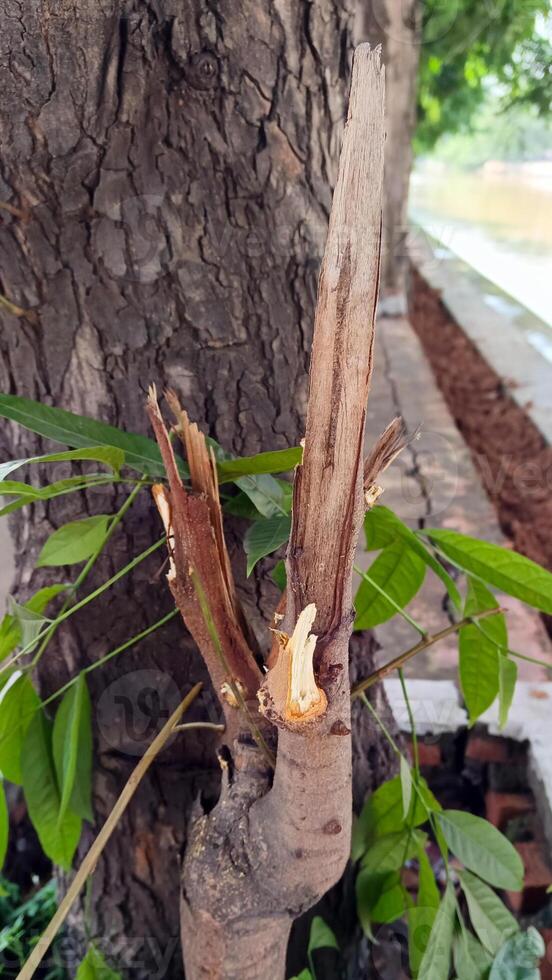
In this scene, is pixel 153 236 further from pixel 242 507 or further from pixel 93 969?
pixel 93 969

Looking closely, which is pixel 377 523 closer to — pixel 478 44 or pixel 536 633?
pixel 536 633

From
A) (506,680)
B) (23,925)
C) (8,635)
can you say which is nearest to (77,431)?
(8,635)

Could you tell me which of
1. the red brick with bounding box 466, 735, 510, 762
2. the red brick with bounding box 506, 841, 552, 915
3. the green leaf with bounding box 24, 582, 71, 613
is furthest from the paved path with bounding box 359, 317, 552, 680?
the green leaf with bounding box 24, 582, 71, 613

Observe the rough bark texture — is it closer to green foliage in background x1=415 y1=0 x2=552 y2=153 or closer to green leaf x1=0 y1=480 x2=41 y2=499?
green foliage in background x1=415 y1=0 x2=552 y2=153

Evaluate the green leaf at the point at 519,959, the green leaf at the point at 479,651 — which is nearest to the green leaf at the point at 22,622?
the green leaf at the point at 479,651

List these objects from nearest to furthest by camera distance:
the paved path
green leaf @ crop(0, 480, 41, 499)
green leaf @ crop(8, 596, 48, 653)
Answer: green leaf @ crop(0, 480, 41, 499) → green leaf @ crop(8, 596, 48, 653) → the paved path

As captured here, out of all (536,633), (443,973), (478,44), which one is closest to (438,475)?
(536,633)
